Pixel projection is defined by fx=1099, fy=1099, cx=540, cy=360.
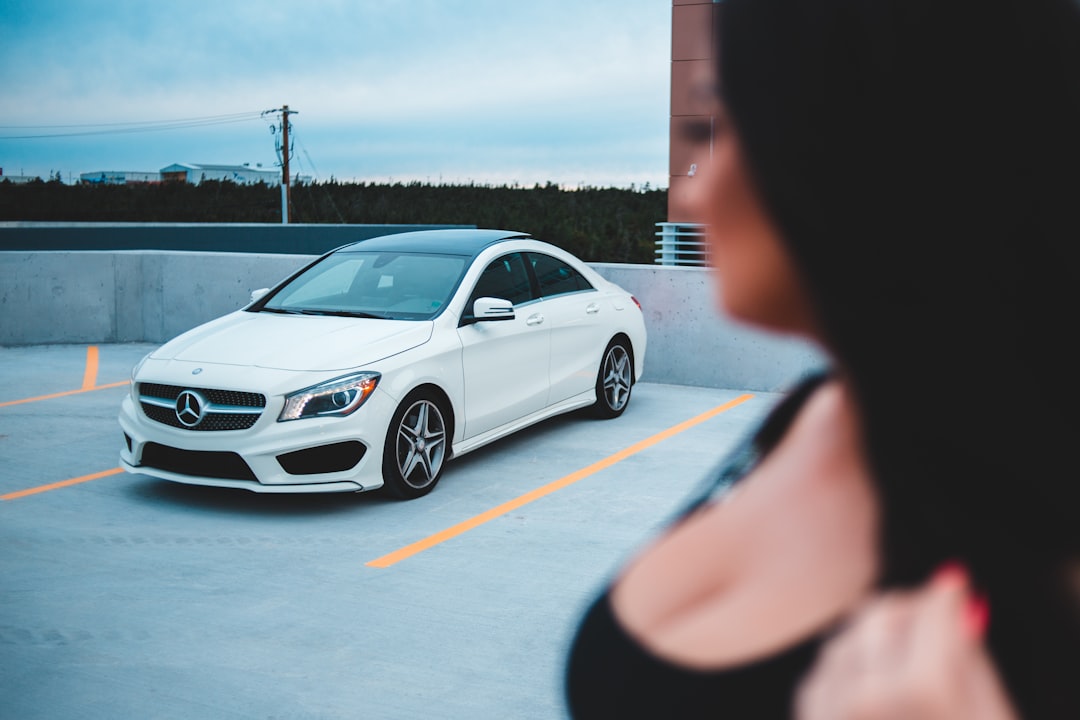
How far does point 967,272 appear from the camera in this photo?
56 cm

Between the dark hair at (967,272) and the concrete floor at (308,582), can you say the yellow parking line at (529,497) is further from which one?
the dark hair at (967,272)

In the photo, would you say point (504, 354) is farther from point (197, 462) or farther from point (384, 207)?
point (384, 207)

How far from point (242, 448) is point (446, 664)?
7.82 ft

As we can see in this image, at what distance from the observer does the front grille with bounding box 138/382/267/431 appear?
20.4ft

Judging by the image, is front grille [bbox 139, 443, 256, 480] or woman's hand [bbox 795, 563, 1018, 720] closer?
woman's hand [bbox 795, 563, 1018, 720]

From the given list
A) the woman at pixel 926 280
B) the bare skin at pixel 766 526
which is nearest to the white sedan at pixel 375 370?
the bare skin at pixel 766 526

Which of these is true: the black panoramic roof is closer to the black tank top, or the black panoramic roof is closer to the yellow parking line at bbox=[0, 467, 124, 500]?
the yellow parking line at bbox=[0, 467, 124, 500]

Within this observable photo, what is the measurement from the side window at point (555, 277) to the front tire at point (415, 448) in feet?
5.60

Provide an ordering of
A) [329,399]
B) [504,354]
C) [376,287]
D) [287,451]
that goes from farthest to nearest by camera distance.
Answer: [376,287] → [504,354] → [329,399] → [287,451]

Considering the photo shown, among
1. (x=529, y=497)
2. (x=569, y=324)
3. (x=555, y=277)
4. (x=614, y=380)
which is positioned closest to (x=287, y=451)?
(x=529, y=497)

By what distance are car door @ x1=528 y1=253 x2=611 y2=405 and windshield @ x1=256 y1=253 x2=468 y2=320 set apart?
2.79 ft

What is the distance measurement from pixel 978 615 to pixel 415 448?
614 centimetres

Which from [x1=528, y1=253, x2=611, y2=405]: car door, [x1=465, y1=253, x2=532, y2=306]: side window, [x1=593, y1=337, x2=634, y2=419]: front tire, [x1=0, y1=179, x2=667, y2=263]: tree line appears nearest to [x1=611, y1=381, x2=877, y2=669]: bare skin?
[x1=465, y1=253, x2=532, y2=306]: side window

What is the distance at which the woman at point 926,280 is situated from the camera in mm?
559
